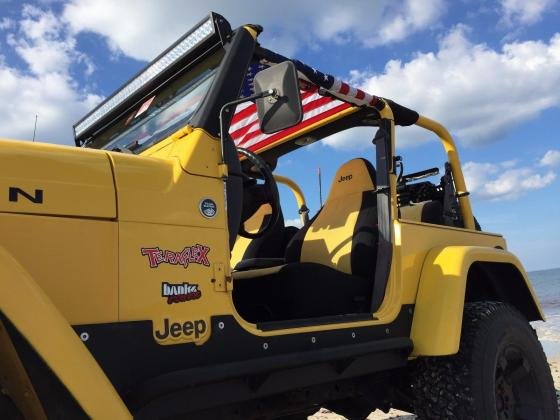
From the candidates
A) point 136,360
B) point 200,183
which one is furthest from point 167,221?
point 136,360

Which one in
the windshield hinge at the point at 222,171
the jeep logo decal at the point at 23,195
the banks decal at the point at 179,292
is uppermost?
the windshield hinge at the point at 222,171

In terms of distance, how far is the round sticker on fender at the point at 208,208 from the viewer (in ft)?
7.32

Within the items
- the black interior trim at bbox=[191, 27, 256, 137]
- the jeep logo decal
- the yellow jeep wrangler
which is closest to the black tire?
the yellow jeep wrangler

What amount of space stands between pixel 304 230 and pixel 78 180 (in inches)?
77.9

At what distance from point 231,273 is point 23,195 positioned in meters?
0.97

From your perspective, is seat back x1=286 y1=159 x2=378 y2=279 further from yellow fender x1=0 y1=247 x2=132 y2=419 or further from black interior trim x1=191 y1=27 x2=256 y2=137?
yellow fender x1=0 y1=247 x2=132 y2=419

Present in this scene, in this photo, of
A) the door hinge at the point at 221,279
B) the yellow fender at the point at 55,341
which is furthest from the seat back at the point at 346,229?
the yellow fender at the point at 55,341

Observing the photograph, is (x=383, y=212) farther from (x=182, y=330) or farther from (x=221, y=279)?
(x=182, y=330)

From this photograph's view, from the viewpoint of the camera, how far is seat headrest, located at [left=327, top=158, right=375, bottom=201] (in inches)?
137

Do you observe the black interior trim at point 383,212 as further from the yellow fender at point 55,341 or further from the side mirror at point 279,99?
the yellow fender at point 55,341

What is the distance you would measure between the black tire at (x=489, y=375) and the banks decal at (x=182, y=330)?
1611mm

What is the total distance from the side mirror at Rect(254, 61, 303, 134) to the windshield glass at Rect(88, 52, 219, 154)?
0.33 metres

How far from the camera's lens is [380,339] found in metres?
2.84

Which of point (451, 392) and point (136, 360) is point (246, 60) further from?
point (451, 392)
